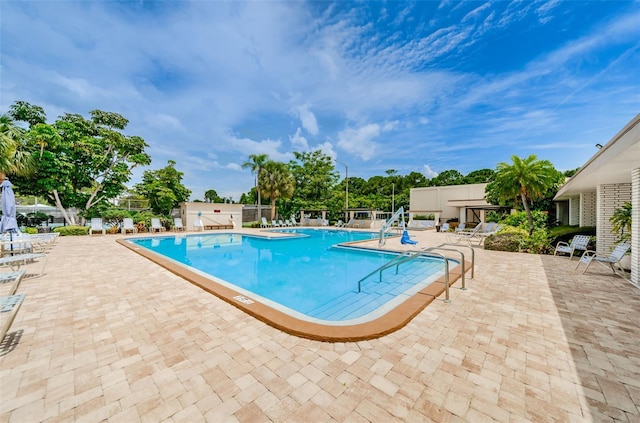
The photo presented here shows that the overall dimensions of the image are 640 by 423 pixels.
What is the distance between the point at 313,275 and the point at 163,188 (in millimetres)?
18700

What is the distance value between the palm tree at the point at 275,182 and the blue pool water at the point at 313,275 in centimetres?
1126

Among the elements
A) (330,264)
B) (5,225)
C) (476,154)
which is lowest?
(330,264)

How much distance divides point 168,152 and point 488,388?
1059 inches

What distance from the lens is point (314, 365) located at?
7.80ft

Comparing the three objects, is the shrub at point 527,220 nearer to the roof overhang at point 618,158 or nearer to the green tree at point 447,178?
the roof overhang at point 618,158

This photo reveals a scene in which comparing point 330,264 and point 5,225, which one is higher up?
point 5,225

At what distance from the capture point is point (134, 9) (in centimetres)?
811

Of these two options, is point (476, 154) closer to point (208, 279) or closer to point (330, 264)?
point (330, 264)

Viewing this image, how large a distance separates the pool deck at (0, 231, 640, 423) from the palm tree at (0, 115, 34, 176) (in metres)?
10.6

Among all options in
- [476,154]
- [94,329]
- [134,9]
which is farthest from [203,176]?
[476,154]

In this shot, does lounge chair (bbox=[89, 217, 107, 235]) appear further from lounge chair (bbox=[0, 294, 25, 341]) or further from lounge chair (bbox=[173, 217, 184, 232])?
lounge chair (bbox=[0, 294, 25, 341])

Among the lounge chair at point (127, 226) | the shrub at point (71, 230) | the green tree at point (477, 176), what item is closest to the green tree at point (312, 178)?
the lounge chair at point (127, 226)

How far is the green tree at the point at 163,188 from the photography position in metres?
20.5

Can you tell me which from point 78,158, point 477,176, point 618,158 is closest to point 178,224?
point 78,158
